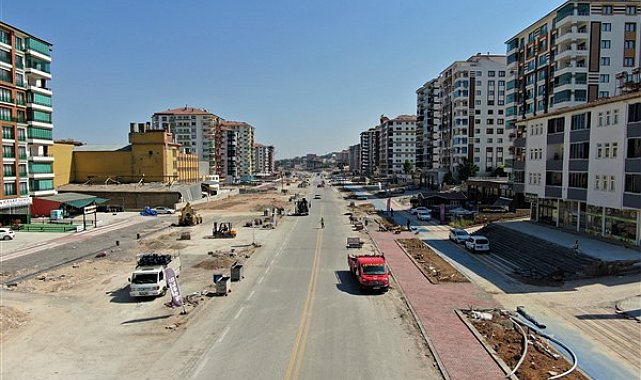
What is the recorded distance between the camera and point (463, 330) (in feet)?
60.8

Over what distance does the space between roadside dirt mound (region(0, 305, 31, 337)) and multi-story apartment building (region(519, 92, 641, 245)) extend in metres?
35.7

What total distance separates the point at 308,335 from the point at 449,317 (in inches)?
251

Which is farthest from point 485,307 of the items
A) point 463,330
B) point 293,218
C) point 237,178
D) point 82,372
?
point 237,178

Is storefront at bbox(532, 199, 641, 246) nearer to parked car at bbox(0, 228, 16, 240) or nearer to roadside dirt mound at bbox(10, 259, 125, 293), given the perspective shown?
roadside dirt mound at bbox(10, 259, 125, 293)

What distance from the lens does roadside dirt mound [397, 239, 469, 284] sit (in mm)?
27922

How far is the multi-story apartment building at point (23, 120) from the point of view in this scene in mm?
53969

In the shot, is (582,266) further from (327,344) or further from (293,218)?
(293,218)

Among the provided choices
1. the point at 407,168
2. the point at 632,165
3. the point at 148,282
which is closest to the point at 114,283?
the point at 148,282

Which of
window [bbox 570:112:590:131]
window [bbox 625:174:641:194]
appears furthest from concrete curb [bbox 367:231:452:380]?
window [bbox 570:112:590:131]

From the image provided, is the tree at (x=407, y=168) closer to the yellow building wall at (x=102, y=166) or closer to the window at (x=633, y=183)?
the yellow building wall at (x=102, y=166)

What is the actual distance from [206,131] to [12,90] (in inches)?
3912

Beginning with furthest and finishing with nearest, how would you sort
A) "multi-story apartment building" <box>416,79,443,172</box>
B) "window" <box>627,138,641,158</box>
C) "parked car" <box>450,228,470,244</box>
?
1. "multi-story apartment building" <box>416,79,443,172</box>
2. "parked car" <box>450,228,470,244</box>
3. "window" <box>627,138,641,158</box>

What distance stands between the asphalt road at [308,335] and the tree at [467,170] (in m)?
73.5

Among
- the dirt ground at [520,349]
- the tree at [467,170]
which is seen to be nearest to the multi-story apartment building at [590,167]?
the dirt ground at [520,349]
